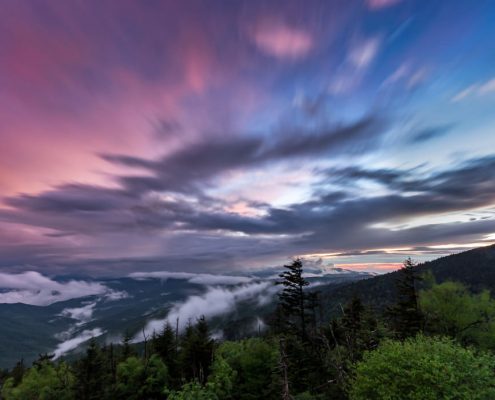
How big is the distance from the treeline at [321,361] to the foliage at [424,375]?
8cm

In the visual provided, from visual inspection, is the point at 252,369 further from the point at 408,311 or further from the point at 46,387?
the point at 46,387

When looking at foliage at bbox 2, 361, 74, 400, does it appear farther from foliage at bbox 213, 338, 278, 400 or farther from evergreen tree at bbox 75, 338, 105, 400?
foliage at bbox 213, 338, 278, 400

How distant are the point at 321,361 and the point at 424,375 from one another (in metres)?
23.8

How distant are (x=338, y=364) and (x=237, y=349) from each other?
22953 mm

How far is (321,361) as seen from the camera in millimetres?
45781

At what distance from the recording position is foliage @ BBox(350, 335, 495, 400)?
2425 centimetres

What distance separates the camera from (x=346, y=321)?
59.7 meters

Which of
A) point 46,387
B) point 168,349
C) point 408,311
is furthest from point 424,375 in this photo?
point 46,387

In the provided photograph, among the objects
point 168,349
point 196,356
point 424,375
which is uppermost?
point 424,375

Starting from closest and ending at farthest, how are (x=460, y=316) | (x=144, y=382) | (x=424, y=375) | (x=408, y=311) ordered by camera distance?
(x=424, y=375), (x=408, y=311), (x=144, y=382), (x=460, y=316)

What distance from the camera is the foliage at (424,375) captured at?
2425 centimetres

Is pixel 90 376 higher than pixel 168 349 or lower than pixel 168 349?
lower

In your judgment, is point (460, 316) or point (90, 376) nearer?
point (460, 316)

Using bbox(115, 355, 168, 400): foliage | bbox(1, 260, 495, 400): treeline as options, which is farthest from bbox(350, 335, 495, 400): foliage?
bbox(115, 355, 168, 400): foliage
